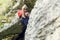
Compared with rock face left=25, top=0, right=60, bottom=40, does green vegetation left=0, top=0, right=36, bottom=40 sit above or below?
above

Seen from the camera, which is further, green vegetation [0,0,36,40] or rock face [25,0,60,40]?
green vegetation [0,0,36,40]

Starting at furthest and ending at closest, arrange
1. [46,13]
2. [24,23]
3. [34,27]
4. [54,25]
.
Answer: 1. [24,23]
2. [34,27]
3. [46,13]
4. [54,25]

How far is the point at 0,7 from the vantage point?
8.63 meters

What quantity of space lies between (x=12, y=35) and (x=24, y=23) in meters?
0.93

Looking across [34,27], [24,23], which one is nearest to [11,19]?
[24,23]

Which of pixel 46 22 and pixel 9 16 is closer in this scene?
pixel 46 22

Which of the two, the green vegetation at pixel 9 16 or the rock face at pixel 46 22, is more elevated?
the green vegetation at pixel 9 16

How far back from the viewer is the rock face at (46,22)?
3.34 meters

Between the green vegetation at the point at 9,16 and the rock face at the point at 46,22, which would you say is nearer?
the rock face at the point at 46,22

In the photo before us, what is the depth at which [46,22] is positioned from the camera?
3.51 metres

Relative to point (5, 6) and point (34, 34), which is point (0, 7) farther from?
point (34, 34)

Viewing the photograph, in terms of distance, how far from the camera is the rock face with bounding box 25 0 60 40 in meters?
3.34

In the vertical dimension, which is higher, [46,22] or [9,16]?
[9,16]

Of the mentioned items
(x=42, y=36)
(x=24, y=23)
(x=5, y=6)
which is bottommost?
(x=42, y=36)
